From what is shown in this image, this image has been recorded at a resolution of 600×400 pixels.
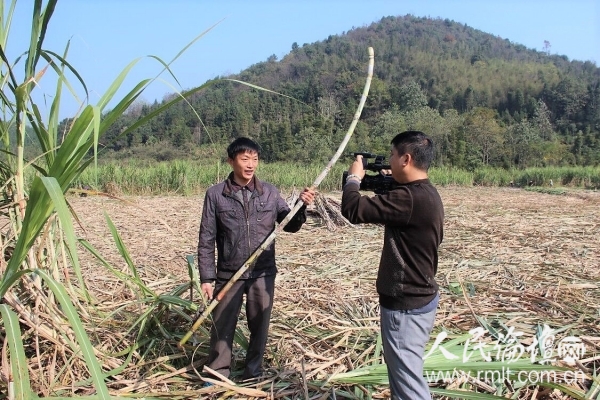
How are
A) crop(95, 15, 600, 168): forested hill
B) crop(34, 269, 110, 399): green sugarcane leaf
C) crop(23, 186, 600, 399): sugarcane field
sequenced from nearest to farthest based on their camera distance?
crop(34, 269, 110, 399): green sugarcane leaf, crop(23, 186, 600, 399): sugarcane field, crop(95, 15, 600, 168): forested hill

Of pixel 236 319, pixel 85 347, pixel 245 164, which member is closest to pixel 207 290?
pixel 236 319

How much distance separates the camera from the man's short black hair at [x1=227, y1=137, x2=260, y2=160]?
244 cm

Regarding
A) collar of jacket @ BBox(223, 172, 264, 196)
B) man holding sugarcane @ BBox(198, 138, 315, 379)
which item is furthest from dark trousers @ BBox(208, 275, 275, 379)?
collar of jacket @ BBox(223, 172, 264, 196)

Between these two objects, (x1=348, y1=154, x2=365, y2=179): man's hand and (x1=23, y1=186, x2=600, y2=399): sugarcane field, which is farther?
(x1=23, y1=186, x2=600, y2=399): sugarcane field

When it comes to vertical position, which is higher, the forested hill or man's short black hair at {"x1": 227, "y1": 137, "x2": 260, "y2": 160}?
the forested hill

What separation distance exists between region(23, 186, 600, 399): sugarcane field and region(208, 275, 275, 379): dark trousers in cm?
11

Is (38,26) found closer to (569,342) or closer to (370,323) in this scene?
(370,323)

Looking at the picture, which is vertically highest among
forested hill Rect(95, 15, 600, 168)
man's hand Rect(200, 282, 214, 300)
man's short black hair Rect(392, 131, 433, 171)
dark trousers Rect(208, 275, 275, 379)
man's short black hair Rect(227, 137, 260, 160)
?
forested hill Rect(95, 15, 600, 168)

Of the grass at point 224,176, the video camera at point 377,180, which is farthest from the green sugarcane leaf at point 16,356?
the grass at point 224,176

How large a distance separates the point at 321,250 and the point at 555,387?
3810 millimetres

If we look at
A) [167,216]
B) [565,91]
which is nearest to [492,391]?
[167,216]

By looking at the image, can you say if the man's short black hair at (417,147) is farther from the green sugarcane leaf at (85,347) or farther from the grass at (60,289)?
the green sugarcane leaf at (85,347)

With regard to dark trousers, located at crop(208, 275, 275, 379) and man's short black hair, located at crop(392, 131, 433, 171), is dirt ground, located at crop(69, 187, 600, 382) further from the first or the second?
man's short black hair, located at crop(392, 131, 433, 171)

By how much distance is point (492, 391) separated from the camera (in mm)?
2336
